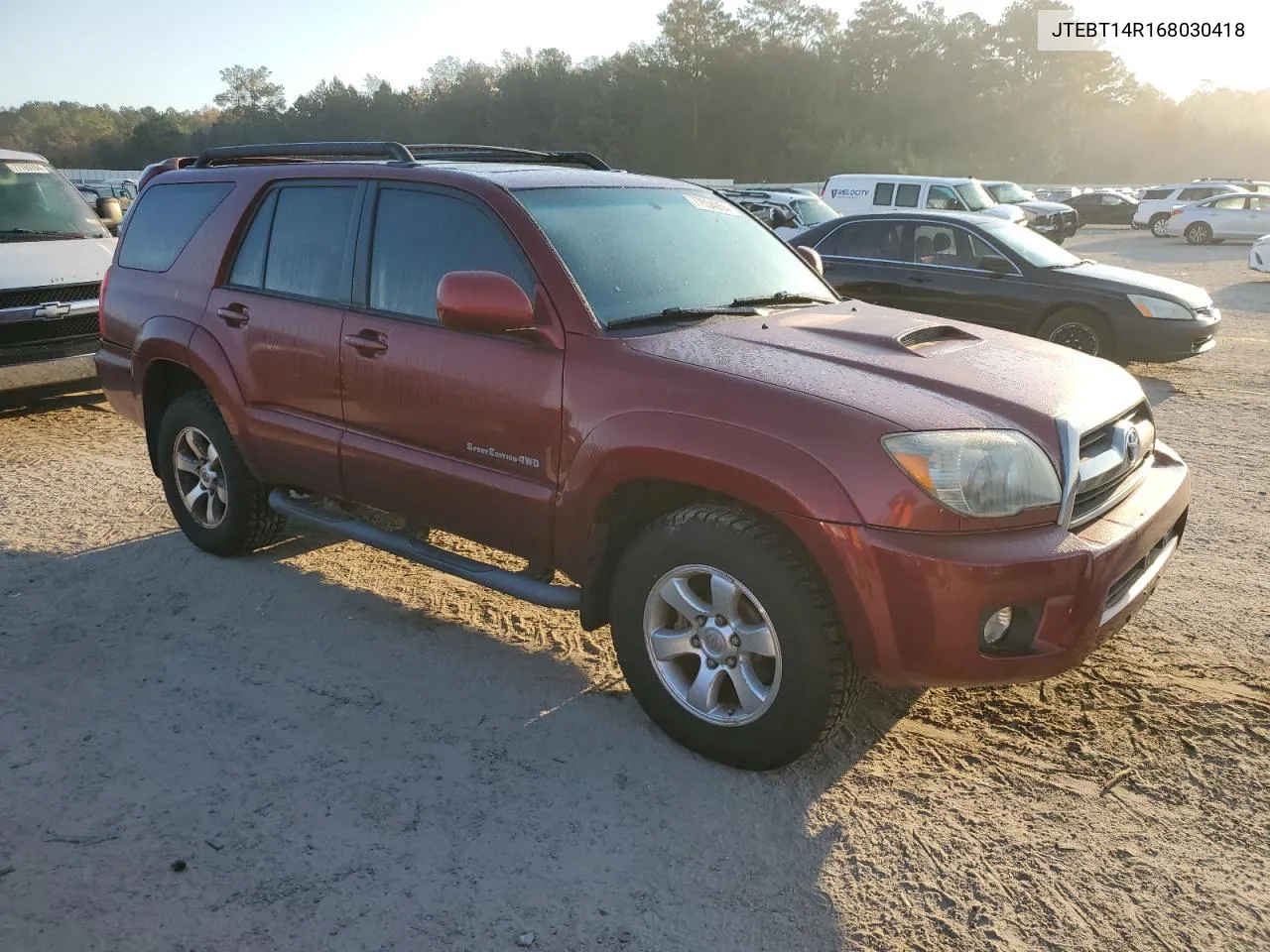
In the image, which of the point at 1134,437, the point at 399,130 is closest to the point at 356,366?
the point at 1134,437

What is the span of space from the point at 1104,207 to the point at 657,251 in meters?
38.4

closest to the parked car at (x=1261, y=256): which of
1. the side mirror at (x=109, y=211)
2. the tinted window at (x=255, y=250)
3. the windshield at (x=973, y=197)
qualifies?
the windshield at (x=973, y=197)

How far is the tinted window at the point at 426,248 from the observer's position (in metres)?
3.69

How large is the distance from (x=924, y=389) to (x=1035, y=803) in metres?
1.30

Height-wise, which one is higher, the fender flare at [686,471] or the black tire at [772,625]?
the fender flare at [686,471]

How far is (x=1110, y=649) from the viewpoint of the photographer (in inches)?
159

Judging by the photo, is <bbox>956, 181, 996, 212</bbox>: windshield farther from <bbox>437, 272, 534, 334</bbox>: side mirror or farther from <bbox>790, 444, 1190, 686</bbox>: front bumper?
<bbox>790, 444, 1190, 686</bbox>: front bumper

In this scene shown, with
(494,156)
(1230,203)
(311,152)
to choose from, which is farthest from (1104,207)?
(311,152)

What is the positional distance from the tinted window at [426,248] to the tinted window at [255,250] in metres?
0.78

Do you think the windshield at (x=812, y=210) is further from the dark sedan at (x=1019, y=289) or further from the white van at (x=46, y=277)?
the white van at (x=46, y=277)

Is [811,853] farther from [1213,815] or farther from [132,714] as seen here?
[132,714]

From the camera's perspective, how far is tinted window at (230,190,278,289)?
453cm

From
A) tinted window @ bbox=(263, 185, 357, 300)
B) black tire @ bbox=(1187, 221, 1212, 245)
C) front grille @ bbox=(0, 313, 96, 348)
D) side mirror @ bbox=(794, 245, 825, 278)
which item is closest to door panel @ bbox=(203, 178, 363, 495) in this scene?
tinted window @ bbox=(263, 185, 357, 300)

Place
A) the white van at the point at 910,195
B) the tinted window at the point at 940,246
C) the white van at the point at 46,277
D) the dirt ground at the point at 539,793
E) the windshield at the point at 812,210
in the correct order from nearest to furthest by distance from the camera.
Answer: the dirt ground at the point at 539,793 → the white van at the point at 46,277 → the tinted window at the point at 940,246 → the windshield at the point at 812,210 → the white van at the point at 910,195
